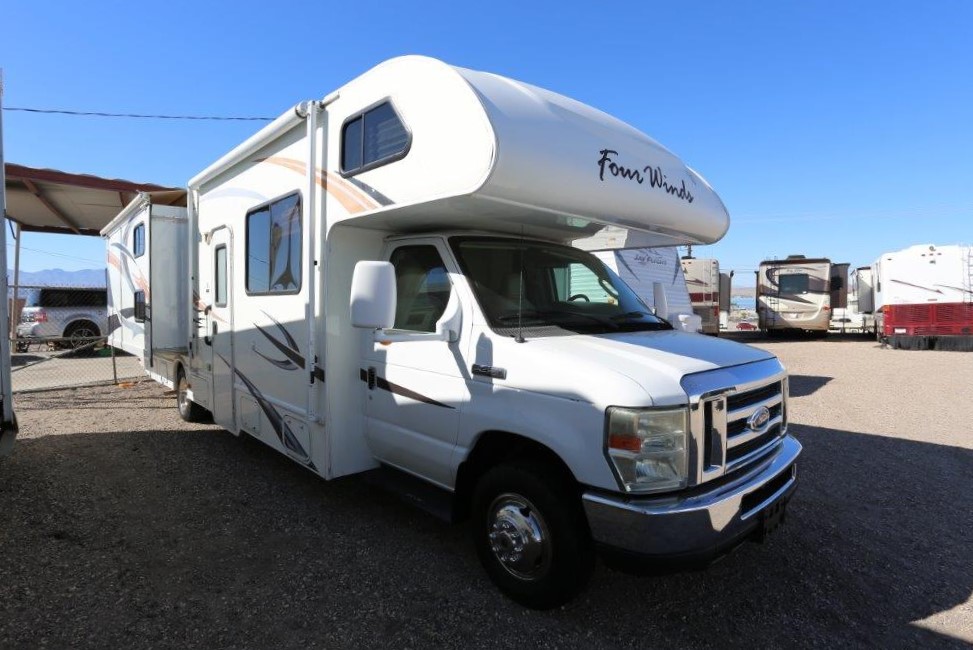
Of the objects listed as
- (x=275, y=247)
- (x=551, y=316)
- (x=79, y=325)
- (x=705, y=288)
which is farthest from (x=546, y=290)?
(x=79, y=325)

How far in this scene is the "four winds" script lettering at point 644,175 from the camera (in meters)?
3.19

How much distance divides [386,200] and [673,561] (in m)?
2.36

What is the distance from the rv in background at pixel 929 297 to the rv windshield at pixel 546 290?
15.2 meters

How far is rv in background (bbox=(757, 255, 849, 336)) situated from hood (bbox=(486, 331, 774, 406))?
18.0 metres

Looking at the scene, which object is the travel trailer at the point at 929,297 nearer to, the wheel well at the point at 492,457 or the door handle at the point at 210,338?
the wheel well at the point at 492,457

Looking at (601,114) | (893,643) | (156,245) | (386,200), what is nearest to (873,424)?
(893,643)

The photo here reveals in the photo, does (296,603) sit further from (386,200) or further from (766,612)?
(766,612)

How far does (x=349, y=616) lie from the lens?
291 centimetres

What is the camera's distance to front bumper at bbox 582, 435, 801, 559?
2.41 m

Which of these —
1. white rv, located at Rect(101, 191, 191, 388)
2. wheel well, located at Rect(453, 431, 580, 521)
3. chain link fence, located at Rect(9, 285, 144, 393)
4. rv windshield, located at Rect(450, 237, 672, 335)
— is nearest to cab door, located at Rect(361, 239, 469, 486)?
wheel well, located at Rect(453, 431, 580, 521)

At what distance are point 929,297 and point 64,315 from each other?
23.8 m

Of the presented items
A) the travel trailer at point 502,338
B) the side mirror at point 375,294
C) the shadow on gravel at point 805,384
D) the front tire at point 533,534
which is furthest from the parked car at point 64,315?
the shadow on gravel at point 805,384

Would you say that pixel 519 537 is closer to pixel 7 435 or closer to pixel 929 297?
pixel 7 435

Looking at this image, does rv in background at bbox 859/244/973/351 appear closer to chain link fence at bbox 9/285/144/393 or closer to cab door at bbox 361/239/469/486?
cab door at bbox 361/239/469/486
